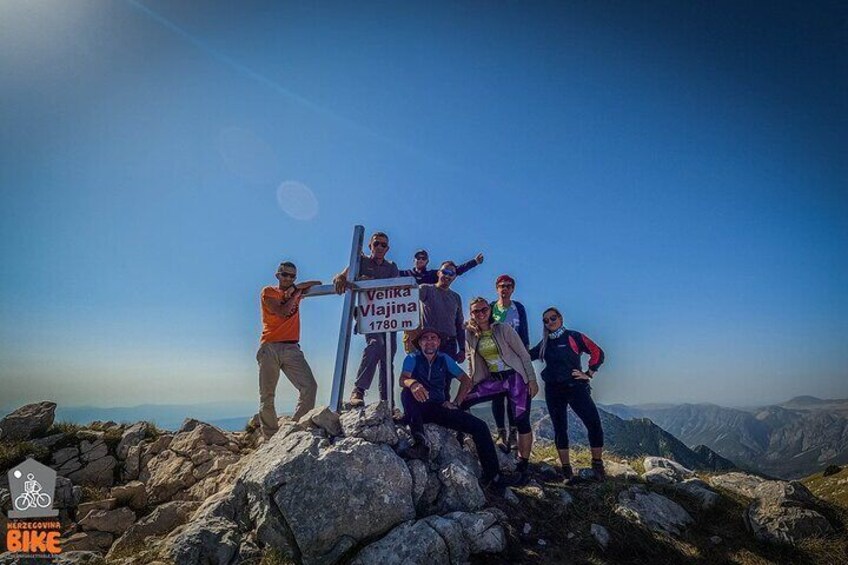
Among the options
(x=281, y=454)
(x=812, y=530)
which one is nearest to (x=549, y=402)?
(x=812, y=530)

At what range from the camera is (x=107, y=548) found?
22.6 ft

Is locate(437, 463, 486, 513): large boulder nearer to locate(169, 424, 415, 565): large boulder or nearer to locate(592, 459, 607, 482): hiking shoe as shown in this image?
locate(169, 424, 415, 565): large boulder

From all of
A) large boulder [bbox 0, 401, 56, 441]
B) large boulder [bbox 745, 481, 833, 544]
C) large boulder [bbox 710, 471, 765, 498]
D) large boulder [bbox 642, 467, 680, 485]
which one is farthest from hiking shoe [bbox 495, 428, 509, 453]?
large boulder [bbox 0, 401, 56, 441]

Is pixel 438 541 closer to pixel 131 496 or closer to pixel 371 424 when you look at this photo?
pixel 371 424

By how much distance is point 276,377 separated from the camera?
29.8ft

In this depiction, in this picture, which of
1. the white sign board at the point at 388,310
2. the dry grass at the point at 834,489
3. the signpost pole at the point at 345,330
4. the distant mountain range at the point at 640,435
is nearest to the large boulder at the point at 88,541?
the signpost pole at the point at 345,330

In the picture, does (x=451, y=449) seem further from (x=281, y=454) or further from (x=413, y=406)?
(x=281, y=454)

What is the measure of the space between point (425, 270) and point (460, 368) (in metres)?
3.45

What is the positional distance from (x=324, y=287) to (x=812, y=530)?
10744 millimetres

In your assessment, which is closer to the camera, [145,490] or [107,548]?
[107,548]

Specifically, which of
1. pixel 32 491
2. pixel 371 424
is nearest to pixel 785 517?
pixel 371 424

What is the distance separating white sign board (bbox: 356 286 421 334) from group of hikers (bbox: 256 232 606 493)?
372mm

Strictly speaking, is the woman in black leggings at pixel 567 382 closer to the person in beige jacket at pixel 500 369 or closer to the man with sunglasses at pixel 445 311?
the person in beige jacket at pixel 500 369

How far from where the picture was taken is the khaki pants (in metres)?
8.91
